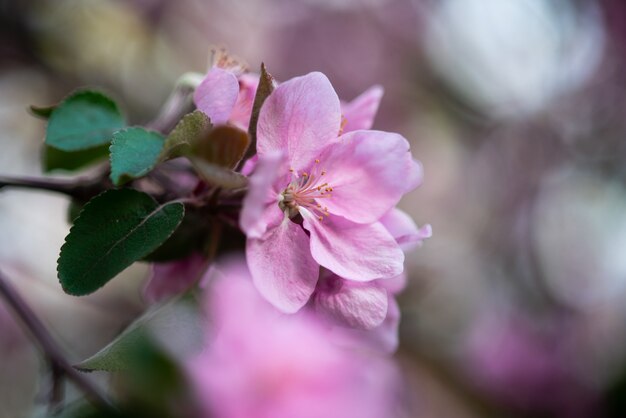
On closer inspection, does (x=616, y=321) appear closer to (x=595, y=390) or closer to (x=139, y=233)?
(x=595, y=390)

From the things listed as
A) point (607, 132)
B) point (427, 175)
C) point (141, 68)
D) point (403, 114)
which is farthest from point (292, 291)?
point (427, 175)

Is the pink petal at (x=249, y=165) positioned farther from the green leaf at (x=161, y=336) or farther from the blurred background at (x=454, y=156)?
the blurred background at (x=454, y=156)

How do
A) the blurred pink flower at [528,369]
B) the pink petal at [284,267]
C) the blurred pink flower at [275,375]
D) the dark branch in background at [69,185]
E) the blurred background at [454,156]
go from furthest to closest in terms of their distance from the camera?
the blurred background at [454,156] → the blurred pink flower at [528,369] → the dark branch in background at [69,185] → the pink petal at [284,267] → the blurred pink flower at [275,375]

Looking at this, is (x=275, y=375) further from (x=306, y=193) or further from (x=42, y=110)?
(x=42, y=110)

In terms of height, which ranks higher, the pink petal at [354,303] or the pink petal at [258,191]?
the pink petal at [258,191]

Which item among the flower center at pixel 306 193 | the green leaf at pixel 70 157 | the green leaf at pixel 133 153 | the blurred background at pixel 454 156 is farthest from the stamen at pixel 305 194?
the blurred background at pixel 454 156

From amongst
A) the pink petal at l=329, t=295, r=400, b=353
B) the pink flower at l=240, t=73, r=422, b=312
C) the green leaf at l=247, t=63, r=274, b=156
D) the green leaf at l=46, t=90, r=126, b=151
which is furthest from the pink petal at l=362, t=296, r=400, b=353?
the green leaf at l=46, t=90, r=126, b=151

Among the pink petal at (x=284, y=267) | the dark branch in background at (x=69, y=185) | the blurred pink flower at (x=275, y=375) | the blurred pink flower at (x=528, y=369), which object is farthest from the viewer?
the blurred pink flower at (x=528, y=369)
